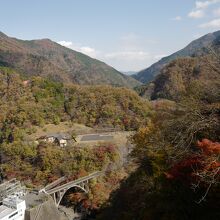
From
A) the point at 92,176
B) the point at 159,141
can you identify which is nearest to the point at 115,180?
the point at 92,176

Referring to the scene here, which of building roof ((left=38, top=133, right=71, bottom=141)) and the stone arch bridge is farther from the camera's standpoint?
building roof ((left=38, top=133, right=71, bottom=141))

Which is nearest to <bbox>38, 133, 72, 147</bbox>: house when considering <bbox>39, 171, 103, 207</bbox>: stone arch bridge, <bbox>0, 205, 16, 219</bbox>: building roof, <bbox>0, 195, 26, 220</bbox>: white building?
<bbox>39, 171, 103, 207</bbox>: stone arch bridge

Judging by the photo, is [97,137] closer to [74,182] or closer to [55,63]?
[74,182]

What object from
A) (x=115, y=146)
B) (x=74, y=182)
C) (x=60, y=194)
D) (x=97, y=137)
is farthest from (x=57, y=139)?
(x=60, y=194)

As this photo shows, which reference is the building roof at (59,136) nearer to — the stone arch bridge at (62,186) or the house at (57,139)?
the house at (57,139)

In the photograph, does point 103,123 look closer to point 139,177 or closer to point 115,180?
point 115,180

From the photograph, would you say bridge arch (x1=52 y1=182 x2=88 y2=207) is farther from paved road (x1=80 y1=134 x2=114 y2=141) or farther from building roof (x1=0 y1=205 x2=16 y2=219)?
paved road (x1=80 y1=134 x2=114 y2=141)
